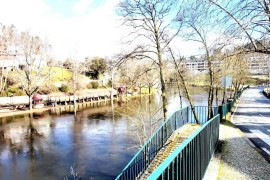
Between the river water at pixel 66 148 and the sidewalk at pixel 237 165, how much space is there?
5.24m

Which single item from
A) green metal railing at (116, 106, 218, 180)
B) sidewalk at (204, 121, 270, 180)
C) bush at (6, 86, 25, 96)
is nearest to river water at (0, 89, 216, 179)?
green metal railing at (116, 106, 218, 180)

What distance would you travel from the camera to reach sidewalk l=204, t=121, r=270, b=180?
645 cm

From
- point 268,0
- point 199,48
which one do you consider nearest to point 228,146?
point 268,0

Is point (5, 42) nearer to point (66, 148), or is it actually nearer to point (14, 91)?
point (14, 91)

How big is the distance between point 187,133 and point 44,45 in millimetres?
36338

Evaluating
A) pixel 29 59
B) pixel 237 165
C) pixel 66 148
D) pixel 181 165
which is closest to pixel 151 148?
pixel 237 165

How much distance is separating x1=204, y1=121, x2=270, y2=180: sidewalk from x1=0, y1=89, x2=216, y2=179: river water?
524 cm

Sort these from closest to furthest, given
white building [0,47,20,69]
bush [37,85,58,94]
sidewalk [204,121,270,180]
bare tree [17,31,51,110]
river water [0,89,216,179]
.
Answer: sidewalk [204,121,270,180]
river water [0,89,216,179]
bare tree [17,31,51,110]
white building [0,47,20,69]
bush [37,85,58,94]

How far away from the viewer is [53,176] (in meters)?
11.7

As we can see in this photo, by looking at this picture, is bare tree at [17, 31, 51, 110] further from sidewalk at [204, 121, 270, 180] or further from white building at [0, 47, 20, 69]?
sidewalk at [204, 121, 270, 180]

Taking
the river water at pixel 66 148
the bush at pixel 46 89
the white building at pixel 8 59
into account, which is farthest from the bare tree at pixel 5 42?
the river water at pixel 66 148

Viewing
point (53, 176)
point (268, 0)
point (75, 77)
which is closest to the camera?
point (268, 0)

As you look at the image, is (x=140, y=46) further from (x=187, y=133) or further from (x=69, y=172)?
(x=69, y=172)

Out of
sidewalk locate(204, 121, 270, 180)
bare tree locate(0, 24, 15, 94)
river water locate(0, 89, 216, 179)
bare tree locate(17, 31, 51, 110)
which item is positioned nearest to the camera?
sidewalk locate(204, 121, 270, 180)
